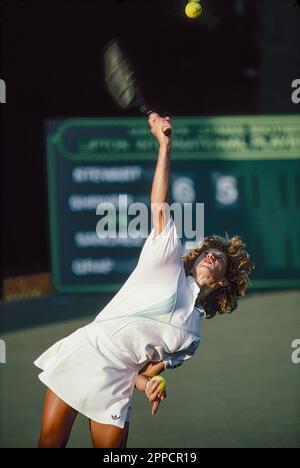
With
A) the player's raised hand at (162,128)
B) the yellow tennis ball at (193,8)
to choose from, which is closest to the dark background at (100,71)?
the yellow tennis ball at (193,8)

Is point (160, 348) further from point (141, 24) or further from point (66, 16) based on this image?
point (66, 16)

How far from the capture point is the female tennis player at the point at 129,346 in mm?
4477

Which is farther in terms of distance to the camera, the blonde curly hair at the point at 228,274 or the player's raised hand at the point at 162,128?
the blonde curly hair at the point at 228,274

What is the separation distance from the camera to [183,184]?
7.70 meters

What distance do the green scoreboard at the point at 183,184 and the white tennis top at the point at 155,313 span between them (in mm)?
2887

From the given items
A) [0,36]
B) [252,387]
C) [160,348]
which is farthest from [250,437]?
[0,36]

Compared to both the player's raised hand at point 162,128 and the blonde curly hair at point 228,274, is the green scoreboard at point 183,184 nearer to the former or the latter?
the blonde curly hair at point 228,274

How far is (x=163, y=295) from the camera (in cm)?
448

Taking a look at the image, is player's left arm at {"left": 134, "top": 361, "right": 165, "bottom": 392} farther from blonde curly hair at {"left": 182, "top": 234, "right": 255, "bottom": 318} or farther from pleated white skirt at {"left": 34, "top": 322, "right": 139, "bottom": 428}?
blonde curly hair at {"left": 182, "top": 234, "right": 255, "bottom": 318}

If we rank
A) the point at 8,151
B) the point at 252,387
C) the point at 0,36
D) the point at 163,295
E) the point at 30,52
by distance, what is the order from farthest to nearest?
the point at 8,151 → the point at 30,52 → the point at 0,36 → the point at 252,387 → the point at 163,295

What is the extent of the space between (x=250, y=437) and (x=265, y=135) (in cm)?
290

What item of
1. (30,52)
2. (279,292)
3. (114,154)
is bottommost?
(279,292)

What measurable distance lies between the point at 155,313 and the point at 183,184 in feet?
10.9

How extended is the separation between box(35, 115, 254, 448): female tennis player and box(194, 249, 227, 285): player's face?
0.12m
